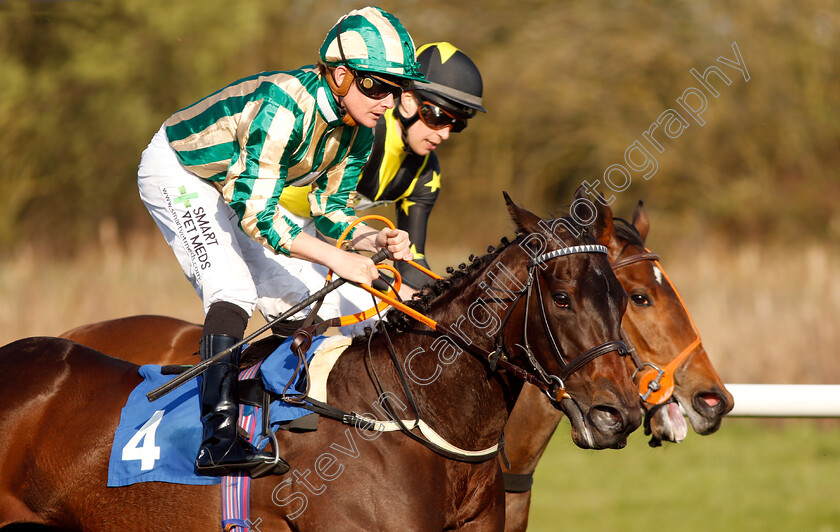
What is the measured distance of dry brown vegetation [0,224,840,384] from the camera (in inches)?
336

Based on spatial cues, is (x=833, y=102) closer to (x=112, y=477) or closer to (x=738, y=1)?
(x=738, y=1)

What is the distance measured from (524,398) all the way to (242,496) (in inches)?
58.4

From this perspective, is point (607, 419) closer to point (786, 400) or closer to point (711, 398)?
point (711, 398)

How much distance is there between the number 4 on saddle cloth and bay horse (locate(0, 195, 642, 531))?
5 centimetres

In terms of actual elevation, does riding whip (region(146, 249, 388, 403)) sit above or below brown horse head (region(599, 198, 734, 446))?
above

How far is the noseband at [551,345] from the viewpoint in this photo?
2570 millimetres

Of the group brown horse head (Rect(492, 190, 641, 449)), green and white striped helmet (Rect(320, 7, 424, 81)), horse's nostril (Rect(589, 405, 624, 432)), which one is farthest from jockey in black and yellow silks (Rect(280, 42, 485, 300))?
horse's nostril (Rect(589, 405, 624, 432))

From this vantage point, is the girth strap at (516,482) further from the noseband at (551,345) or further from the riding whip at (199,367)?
the riding whip at (199,367)

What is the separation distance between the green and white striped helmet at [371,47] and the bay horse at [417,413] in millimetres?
635

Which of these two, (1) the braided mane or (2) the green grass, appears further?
(2) the green grass

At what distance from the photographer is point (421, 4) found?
17438mm

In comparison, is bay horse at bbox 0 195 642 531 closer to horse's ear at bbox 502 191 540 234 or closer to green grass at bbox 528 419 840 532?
horse's ear at bbox 502 191 540 234

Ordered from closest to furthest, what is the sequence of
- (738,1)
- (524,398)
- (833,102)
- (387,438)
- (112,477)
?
1. (387,438)
2. (112,477)
3. (524,398)
4. (833,102)
5. (738,1)

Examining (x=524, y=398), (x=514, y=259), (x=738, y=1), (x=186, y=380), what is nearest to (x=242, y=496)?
(x=186, y=380)
